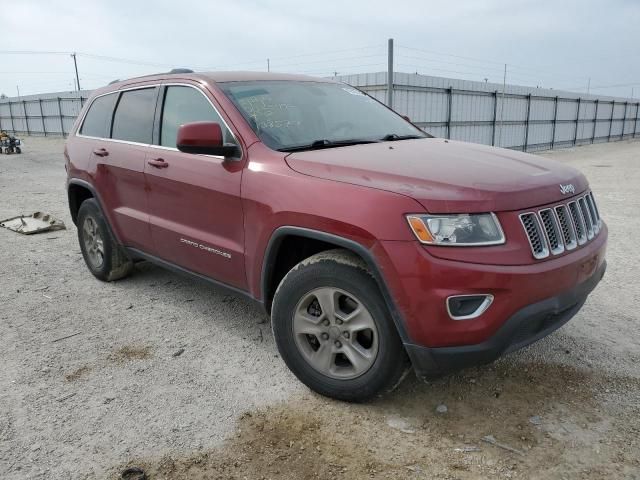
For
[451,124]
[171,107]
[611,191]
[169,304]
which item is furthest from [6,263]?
[451,124]

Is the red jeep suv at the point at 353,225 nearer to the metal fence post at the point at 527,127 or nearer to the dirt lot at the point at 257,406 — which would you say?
the dirt lot at the point at 257,406

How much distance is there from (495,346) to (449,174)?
0.84 meters

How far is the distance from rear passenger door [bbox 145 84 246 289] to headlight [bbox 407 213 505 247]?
1.20m

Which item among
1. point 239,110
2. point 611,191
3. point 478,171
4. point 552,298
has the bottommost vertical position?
point 611,191

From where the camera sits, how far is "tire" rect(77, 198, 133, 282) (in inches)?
184

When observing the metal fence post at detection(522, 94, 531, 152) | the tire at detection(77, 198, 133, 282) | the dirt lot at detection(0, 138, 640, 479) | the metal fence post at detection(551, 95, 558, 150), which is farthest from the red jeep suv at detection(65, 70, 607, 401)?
the metal fence post at detection(551, 95, 558, 150)

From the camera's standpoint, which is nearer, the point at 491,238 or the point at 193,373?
the point at 491,238

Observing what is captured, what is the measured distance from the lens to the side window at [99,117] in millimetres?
4684

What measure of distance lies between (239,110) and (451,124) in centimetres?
1725

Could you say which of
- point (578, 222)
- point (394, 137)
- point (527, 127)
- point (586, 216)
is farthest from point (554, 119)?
point (578, 222)

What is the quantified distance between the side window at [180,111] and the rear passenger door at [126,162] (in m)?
0.19

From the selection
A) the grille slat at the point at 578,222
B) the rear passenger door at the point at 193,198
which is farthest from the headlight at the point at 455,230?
the rear passenger door at the point at 193,198

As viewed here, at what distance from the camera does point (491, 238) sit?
2.42m

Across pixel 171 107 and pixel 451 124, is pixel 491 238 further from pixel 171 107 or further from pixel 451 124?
pixel 451 124
